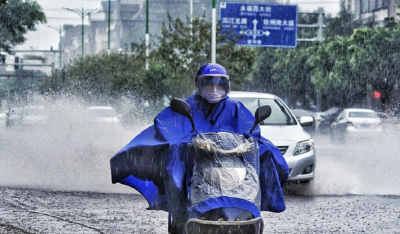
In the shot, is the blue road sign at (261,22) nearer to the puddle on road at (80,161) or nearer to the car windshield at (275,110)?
the puddle on road at (80,161)

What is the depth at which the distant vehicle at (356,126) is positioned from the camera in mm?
33062

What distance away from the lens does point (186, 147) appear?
6348mm

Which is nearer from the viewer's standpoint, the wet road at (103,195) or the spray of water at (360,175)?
the wet road at (103,195)

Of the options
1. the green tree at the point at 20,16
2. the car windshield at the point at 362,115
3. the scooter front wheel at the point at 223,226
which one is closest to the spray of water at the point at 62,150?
the scooter front wheel at the point at 223,226

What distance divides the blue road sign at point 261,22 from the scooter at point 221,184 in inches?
1234

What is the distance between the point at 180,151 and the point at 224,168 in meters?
0.41

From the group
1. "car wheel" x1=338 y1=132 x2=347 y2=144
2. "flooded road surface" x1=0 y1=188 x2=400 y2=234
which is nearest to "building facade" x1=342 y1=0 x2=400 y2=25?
"car wheel" x1=338 y1=132 x2=347 y2=144

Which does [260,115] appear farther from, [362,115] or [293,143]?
[362,115]

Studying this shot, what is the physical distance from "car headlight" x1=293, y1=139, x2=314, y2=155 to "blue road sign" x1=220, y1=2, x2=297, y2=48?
24.5m

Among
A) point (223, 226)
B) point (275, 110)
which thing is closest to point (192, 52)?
point (275, 110)

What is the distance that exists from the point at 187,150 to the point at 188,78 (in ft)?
103

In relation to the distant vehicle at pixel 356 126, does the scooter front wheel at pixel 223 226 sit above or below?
above

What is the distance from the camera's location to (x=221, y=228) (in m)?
5.92

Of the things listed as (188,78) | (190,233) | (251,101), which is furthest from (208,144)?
(188,78)
